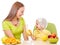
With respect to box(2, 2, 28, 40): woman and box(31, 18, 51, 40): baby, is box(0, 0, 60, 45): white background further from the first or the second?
box(2, 2, 28, 40): woman

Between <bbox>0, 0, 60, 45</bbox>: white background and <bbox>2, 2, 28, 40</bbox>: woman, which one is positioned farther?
<bbox>0, 0, 60, 45</bbox>: white background

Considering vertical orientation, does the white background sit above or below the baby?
above

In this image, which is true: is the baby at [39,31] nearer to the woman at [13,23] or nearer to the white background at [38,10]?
the woman at [13,23]

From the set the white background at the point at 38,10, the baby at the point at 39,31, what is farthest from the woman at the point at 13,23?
the white background at the point at 38,10

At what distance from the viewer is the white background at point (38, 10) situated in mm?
2270

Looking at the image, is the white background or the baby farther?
the white background

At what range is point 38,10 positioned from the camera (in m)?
2.42

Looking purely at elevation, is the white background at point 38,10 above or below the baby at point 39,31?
above

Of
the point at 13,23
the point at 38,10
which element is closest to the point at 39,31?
the point at 13,23

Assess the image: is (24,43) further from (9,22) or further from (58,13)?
(58,13)

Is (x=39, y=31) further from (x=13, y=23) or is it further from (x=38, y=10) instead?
(x=38, y=10)

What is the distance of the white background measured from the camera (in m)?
2.27

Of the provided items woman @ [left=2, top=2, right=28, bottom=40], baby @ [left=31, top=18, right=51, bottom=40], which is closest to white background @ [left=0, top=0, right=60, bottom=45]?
baby @ [left=31, top=18, right=51, bottom=40]

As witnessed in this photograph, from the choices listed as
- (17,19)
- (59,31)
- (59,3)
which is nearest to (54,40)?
(17,19)
